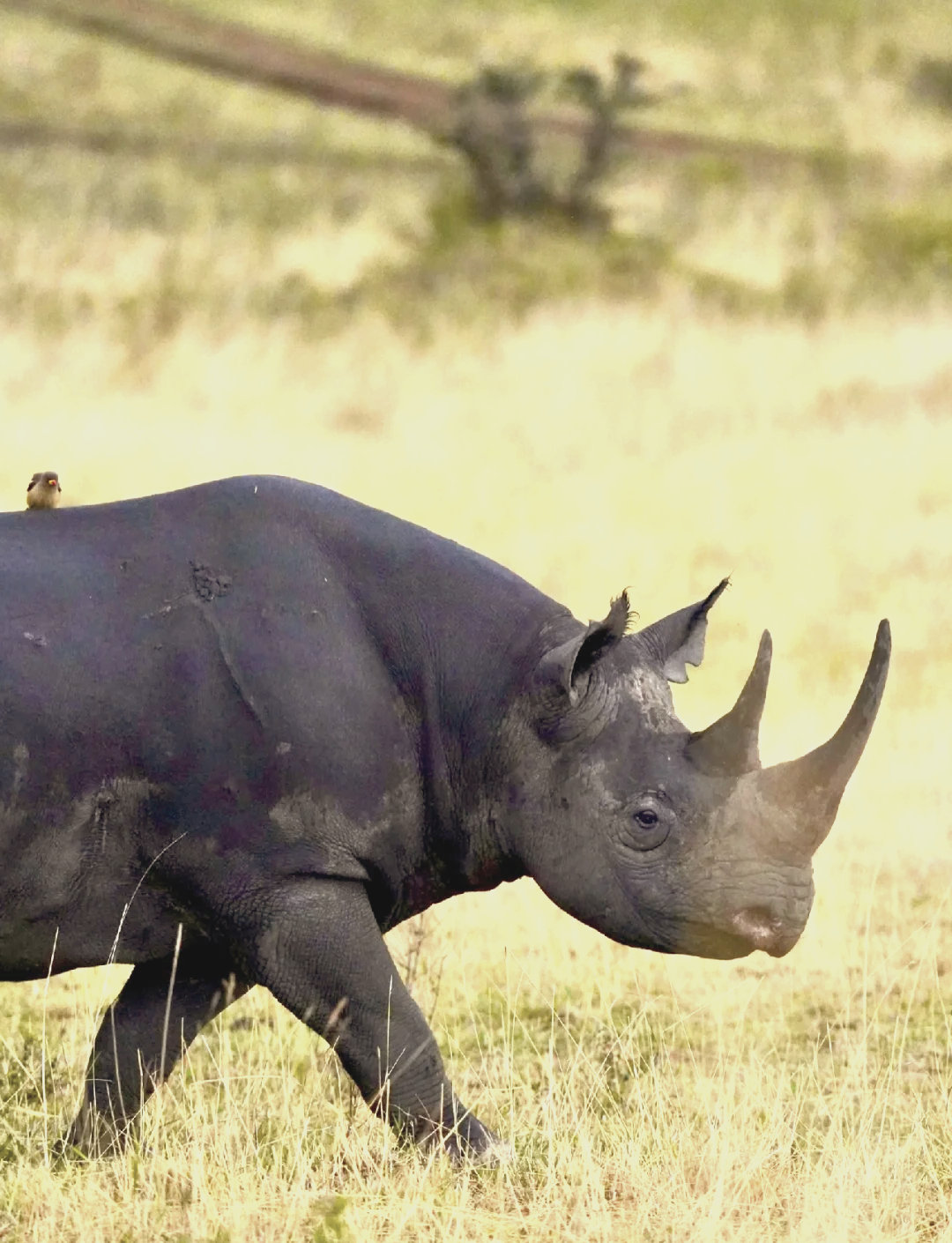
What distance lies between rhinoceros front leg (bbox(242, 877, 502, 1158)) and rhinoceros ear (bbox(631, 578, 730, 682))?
897mm

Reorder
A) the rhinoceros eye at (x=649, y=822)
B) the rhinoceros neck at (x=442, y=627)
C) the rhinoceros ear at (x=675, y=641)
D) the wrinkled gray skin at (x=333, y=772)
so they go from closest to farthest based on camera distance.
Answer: the wrinkled gray skin at (x=333, y=772), the rhinoceros eye at (x=649, y=822), the rhinoceros neck at (x=442, y=627), the rhinoceros ear at (x=675, y=641)

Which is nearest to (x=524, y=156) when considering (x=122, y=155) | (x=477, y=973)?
(x=122, y=155)

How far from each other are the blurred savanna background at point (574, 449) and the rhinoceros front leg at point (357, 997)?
12cm

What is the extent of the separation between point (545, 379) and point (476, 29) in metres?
23.5

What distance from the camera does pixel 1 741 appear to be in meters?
5.05

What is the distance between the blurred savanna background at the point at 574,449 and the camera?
5328 mm

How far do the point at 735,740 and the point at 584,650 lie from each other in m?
0.40

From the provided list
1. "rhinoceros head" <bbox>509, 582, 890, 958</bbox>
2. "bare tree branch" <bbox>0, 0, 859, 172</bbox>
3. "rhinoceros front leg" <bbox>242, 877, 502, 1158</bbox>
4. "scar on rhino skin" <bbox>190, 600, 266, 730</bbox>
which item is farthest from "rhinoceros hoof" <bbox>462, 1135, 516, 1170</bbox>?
"bare tree branch" <bbox>0, 0, 859, 172</bbox>

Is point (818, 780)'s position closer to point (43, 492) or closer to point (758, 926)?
point (758, 926)

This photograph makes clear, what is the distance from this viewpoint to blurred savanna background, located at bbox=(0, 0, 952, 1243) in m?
5.33

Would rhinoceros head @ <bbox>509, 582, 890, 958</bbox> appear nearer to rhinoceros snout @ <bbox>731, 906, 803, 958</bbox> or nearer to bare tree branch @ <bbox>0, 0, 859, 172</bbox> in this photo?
rhinoceros snout @ <bbox>731, 906, 803, 958</bbox>

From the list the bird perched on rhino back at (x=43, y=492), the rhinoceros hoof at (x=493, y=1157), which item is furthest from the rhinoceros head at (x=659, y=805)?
the bird perched on rhino back at (x=43, y=492)

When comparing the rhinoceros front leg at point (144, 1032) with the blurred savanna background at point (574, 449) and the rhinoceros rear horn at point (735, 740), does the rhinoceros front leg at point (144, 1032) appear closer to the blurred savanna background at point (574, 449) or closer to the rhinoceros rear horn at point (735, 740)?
the blurred savanna background at point (574, 449)

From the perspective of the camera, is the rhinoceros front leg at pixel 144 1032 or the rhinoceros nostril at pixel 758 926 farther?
the rhinoceros front leg at pixel 144 1032
